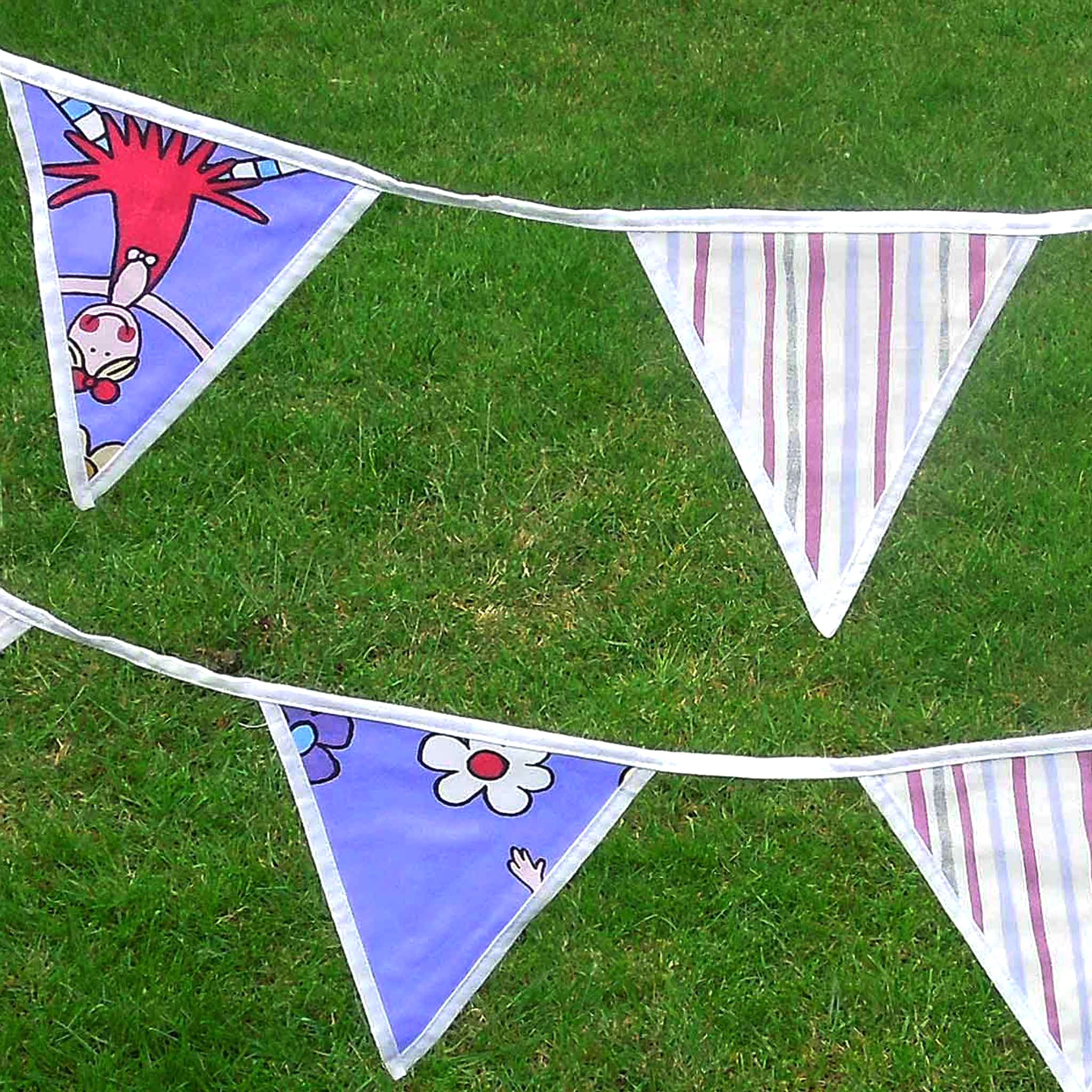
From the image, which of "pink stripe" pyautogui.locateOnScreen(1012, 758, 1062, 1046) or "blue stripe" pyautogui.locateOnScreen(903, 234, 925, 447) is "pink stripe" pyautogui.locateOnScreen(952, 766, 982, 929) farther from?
"blue stripe" pyautogui.locateOnScreen(903, 234, 925, 447)

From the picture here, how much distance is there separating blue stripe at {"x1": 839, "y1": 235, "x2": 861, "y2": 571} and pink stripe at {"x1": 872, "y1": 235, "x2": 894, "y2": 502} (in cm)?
3

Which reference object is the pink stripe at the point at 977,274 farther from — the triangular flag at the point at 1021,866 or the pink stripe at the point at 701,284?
the triangular flag at the point at 1021,866

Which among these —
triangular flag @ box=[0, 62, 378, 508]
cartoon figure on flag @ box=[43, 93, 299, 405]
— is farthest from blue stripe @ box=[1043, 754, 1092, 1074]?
cartoon figure on flag @ box=[43, 93, 299, 405]

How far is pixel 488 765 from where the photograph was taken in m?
1.66

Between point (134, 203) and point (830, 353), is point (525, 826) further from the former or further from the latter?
point (134, 203)

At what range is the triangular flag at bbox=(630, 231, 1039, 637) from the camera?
1847mm

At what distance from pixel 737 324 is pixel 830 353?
15 centimetres

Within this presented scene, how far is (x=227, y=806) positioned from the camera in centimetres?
254

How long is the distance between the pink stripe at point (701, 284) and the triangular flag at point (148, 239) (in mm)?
504

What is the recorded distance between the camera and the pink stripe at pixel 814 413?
1.86m

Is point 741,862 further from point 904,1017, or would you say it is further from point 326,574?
point 326,574

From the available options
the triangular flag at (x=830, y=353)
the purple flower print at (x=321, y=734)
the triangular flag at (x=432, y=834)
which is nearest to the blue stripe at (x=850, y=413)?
the triangular flag at (x=830, y=353)

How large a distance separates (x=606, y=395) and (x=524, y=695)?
900mm

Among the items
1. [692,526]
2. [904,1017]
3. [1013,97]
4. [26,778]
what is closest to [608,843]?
[904,1017]
